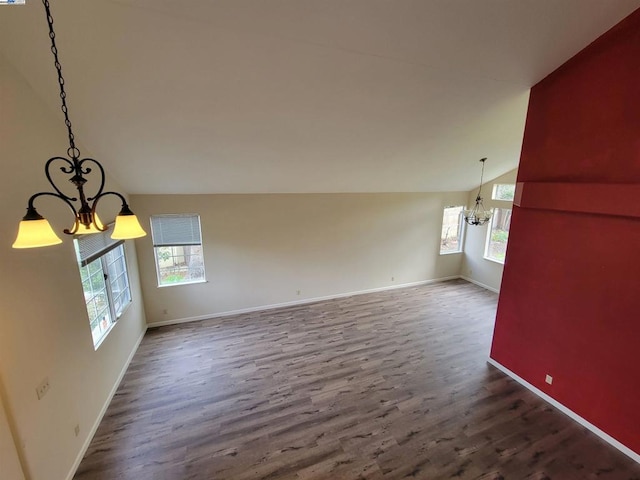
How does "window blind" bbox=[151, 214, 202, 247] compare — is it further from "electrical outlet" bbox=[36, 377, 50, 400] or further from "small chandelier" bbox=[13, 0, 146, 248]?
"small chandelier" bbox=[13, 0, 146, 248]

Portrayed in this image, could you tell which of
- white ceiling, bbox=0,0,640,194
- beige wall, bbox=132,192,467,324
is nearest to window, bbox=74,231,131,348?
beige wall, bbox=132,192,467,324

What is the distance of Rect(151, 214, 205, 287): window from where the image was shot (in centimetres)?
487

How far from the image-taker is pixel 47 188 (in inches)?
91.4

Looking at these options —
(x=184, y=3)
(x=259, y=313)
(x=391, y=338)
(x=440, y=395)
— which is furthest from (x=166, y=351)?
(x=184, y=3)

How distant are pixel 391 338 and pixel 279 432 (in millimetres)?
2442

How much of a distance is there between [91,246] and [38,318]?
1.20 m

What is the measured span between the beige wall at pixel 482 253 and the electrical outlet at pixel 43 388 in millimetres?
7704

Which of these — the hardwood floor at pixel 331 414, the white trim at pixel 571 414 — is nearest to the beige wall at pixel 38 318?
the hardwood floor at pixel 331 414

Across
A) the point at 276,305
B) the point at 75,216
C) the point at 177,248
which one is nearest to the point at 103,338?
the point at 177,248

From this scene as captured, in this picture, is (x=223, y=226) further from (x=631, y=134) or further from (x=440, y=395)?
(x=631, y=134)

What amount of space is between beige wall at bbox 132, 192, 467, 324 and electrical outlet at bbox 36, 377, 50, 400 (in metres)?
2.84

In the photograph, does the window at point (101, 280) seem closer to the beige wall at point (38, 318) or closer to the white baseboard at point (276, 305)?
the beige wall at point (38, 318)

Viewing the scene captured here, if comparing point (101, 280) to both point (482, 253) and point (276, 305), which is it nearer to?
point (276, 305)

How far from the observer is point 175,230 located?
4.93 m
